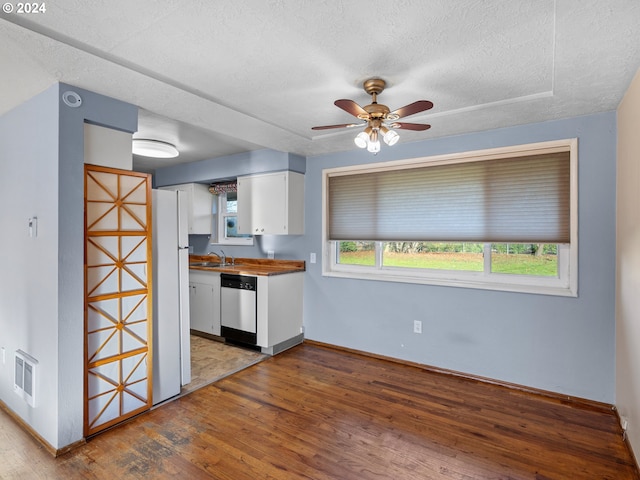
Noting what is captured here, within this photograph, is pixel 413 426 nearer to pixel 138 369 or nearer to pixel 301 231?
pixel 138 369

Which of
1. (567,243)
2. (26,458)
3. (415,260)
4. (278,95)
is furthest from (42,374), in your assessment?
(567,243)

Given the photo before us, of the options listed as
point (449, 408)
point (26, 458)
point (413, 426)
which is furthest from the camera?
point (449, 408)

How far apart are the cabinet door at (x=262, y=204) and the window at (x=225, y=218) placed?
75 cm

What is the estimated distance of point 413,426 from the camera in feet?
8.00

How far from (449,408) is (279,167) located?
305 centimetres

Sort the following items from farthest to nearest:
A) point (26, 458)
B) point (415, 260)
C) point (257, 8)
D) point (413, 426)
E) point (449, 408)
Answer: point (415, 260)
point (449, 408)
point (413, 426)
point (26, 458)
point (257, 8)

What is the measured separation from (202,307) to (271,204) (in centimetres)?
161

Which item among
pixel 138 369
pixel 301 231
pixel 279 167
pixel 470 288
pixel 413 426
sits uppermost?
pixel 279 167

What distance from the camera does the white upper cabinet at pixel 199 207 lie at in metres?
5.12

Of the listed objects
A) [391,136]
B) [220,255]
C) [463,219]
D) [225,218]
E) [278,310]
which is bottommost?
Answer: [278,310]

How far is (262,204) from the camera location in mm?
4332

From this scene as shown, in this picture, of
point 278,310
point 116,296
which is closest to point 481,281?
point 278,310

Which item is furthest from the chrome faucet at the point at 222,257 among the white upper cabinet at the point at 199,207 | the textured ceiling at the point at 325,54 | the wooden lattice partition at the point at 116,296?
the textured ceiling at the point at 325,54

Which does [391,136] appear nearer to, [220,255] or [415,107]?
[415,107]
